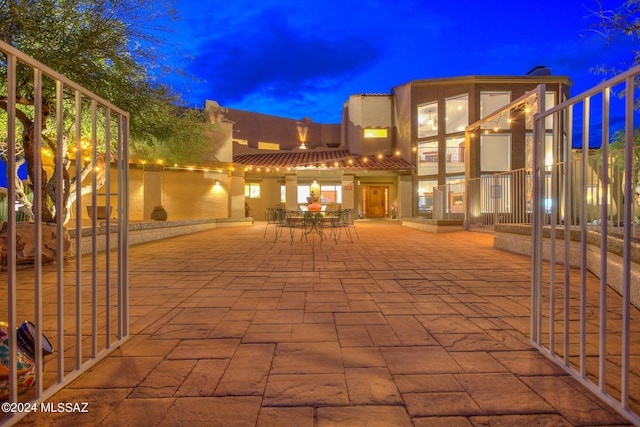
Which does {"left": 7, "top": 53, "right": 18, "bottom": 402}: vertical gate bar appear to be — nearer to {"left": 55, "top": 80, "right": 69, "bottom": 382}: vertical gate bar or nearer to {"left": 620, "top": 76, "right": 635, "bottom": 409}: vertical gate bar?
{"left": 55, "top": 80, "right": 69, "bottom": 382}: vertical gate bar

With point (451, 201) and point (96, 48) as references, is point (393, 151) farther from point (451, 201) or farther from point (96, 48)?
point (96, 48)

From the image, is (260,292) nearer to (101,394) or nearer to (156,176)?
(101,394)

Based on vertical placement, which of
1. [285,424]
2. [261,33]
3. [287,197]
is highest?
[261,33]

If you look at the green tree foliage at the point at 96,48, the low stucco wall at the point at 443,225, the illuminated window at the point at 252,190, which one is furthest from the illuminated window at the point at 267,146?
the green tree foliage at the point at 96,48

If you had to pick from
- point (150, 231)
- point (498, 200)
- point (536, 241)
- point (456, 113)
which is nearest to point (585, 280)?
point (536, 241)

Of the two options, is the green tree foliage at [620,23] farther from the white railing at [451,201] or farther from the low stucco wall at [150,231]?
the low stucco wall at [150,231]

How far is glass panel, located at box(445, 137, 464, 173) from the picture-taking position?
672 inches

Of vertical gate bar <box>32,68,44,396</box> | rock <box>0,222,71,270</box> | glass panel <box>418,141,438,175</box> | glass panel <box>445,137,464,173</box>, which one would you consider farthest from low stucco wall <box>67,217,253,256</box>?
glass panel <box>445,137,464,173</box>

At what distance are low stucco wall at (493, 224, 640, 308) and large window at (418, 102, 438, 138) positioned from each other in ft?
38.2

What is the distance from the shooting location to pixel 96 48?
4625 millimetres

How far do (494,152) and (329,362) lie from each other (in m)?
17.1

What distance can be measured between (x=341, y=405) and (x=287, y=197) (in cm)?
1637

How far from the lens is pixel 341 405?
60.9 inches

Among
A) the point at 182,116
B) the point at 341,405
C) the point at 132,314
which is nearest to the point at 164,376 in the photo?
the point at 341,405
